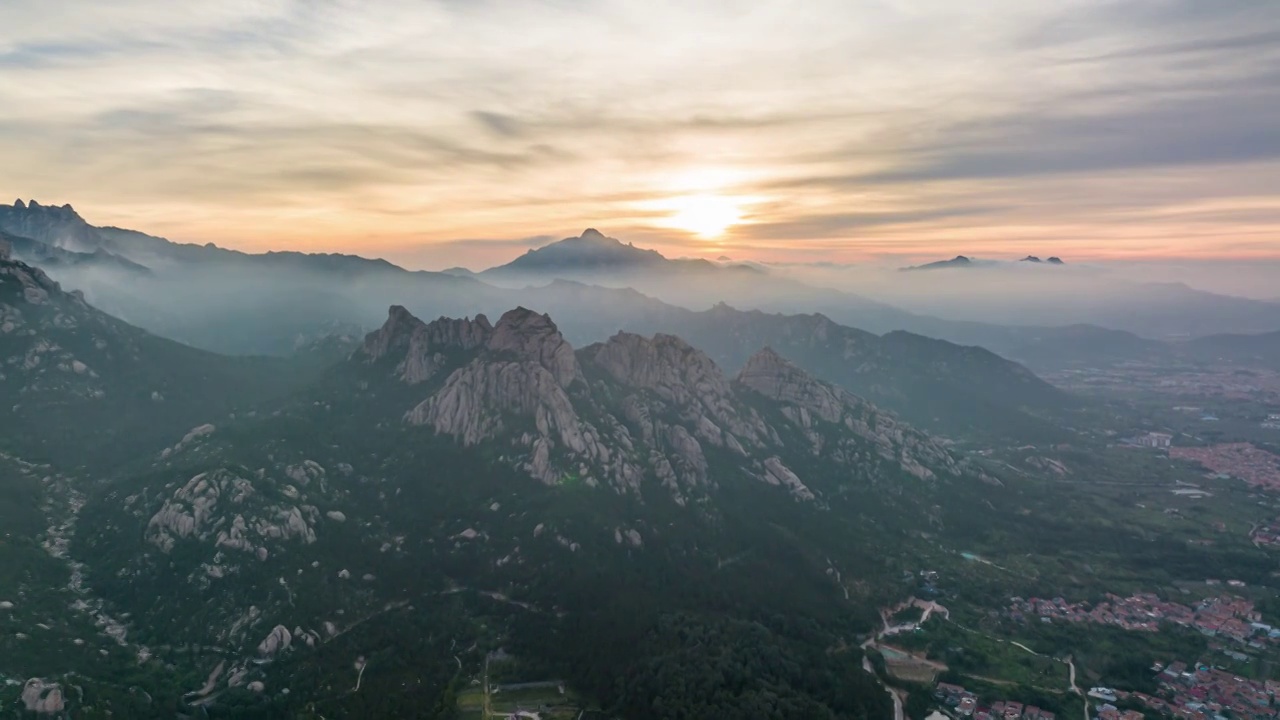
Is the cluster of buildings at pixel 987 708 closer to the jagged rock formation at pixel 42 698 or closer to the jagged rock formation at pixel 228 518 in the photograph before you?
the jagged rock formation at pixel 228 518

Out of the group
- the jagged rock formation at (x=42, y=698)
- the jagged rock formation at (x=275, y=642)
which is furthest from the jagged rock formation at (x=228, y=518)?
the jagged rock formation at (x=42, y=698)

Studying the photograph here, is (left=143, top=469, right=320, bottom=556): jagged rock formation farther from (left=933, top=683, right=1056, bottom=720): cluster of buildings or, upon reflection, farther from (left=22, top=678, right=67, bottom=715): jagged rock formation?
(left=933, top=683, right=1056, bottom=720): cluster of buildings

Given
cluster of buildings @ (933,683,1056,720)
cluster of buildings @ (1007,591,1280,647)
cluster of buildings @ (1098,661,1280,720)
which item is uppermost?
cluster of buildings @ (1007,591,1280,647)

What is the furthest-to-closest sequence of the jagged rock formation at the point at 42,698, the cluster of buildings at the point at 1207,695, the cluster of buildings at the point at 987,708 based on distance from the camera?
the cluster of buildings at the point at 1207,695, the cluster of buildings at the point at 987,708, the jagged rock formation at the point at 42,698

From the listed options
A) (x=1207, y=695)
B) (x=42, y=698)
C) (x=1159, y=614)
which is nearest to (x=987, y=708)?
(x=1207, y=695)

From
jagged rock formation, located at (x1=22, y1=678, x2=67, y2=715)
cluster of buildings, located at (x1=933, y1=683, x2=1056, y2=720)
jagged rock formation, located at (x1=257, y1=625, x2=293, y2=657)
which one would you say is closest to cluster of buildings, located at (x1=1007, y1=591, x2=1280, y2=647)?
cluster of buildings, located at (x1=933, y1=683, x2=1056, y2=720)

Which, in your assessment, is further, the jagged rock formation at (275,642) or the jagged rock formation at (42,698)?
the jagged rock formation at (275,642)
